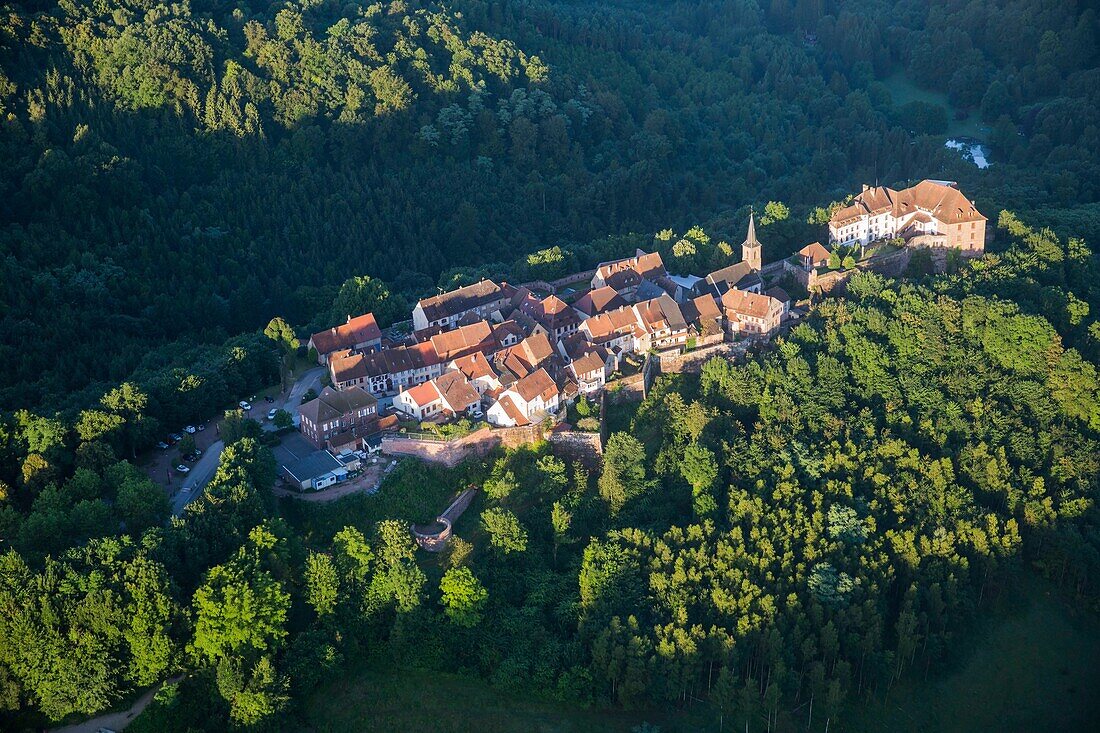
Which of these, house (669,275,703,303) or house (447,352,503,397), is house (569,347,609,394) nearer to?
house (447,352,503,397)

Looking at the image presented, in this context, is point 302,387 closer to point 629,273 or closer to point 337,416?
point 337,416

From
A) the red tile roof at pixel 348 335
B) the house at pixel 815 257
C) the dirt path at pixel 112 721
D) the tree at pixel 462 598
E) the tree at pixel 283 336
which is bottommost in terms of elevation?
the dirt path at pixel 112 721

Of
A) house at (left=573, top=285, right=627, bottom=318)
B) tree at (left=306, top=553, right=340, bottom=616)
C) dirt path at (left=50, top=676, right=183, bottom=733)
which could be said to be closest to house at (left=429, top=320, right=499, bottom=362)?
house at (left=573, top=285, right=627, bottom=318)

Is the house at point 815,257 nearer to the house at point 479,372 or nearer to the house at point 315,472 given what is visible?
the house at point 479,372

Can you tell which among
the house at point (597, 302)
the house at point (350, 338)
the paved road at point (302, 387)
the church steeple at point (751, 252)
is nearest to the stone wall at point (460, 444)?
the paved road at point (302, 387)

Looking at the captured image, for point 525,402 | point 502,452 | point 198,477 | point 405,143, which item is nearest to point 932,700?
point 502,452

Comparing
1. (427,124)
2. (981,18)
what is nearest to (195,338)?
(427,124)
